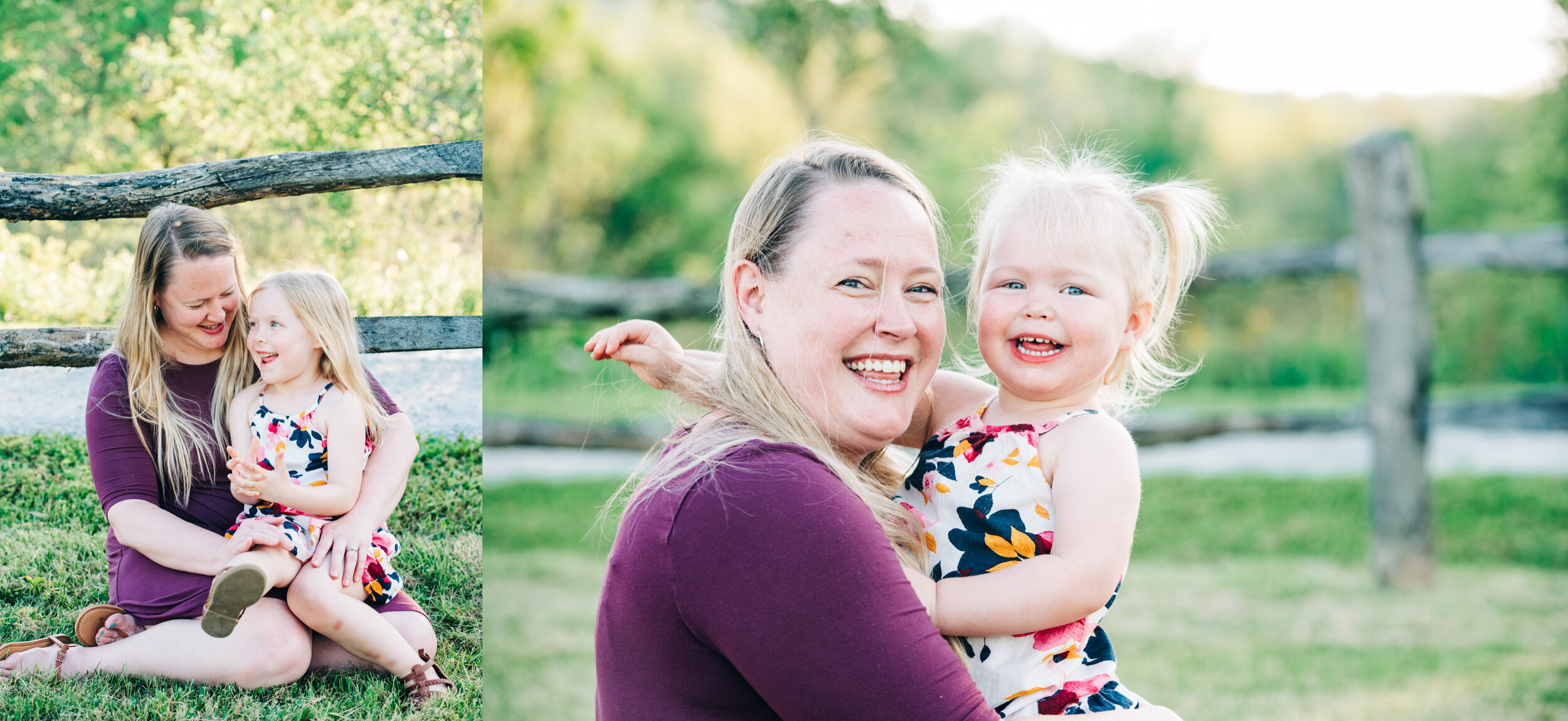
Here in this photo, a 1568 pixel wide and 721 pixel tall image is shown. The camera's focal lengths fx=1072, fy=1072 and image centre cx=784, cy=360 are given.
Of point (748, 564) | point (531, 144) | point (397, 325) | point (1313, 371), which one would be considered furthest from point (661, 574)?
point (1313, 371)

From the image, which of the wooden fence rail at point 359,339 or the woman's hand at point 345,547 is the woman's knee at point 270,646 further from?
the wooden fence rail at point 359,339

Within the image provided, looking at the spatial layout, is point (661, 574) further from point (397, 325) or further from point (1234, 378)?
point (1234, 378)

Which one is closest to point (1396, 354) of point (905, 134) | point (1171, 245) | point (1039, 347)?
point (1171, 245)

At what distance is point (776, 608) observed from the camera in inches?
50.4

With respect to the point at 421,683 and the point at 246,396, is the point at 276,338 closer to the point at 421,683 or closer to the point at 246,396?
the point at 246,396

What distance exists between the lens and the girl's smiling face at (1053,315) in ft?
6.14

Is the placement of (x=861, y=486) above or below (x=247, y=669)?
above

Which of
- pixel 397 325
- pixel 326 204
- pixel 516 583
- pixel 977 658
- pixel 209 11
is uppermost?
pixel 209 11

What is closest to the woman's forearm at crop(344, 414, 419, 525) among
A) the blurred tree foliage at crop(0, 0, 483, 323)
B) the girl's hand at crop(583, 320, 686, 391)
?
the blurred tree foliage at crop(0, 0, 483, 323)

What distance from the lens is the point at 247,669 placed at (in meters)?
1.85

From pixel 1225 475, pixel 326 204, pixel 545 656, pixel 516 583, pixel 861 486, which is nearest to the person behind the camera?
pixel 861 486

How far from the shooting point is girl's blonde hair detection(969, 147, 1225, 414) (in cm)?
192

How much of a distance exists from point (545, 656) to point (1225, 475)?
5479mm

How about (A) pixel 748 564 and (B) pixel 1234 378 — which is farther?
(B) pixel 1234 378
